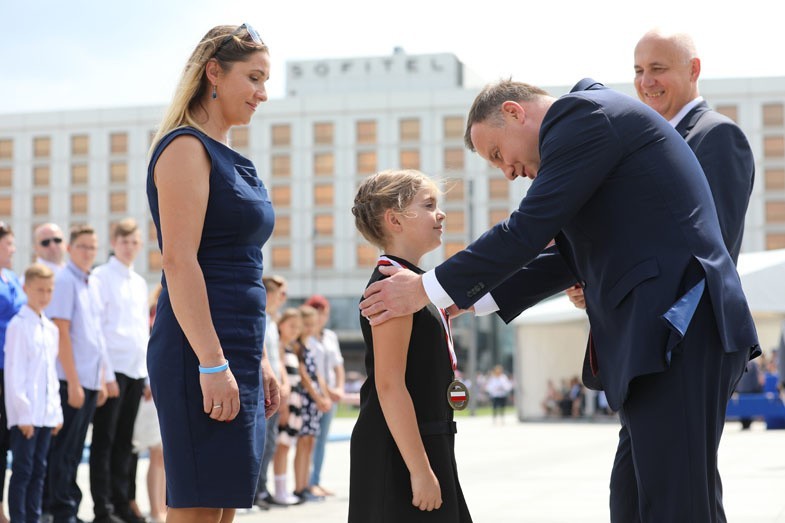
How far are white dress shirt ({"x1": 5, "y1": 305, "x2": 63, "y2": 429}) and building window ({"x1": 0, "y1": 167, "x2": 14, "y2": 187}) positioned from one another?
2708 inches

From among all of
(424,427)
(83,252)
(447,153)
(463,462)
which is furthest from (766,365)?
(447,153)

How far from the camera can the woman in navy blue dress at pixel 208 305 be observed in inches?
111

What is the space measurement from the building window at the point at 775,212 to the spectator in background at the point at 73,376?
194 ft

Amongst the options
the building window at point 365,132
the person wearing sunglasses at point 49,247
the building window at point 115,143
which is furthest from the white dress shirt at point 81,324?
the building window at point 115,143

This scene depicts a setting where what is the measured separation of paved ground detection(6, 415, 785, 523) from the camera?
23.9 ft

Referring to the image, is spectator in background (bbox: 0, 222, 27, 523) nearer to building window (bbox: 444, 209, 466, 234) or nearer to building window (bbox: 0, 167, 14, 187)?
building window (bbox: 444, 209, 466, 234)

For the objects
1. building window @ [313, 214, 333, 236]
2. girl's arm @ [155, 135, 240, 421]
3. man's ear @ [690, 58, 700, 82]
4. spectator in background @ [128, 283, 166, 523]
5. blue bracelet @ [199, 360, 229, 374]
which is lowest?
spectator in background @ [128, 283, 166, 523]

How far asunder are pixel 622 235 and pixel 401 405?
0.80 m

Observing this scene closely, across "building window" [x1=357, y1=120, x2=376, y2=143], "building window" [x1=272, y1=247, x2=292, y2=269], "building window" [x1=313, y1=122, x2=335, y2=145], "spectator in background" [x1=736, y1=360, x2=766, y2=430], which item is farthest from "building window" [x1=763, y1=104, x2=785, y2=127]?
"spectator in background" [x1=736, y1=360, x2=766, y2=430]

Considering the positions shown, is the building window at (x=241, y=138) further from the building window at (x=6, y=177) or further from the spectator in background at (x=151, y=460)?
the spectator in background at (x=151, y=460)

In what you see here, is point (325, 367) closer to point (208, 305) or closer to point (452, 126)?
point (208, 305)

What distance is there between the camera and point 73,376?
648 centimetres

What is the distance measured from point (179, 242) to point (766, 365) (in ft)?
81.8

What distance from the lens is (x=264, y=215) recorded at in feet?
9.87
